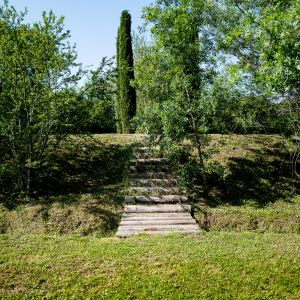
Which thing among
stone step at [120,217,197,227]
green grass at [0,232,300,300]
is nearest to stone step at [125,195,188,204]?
stone step at [120,217,197,227]

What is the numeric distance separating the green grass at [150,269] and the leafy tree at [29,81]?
13.4 ft

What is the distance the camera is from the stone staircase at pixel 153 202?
27.8 ft

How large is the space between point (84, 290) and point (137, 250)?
5.25 feet

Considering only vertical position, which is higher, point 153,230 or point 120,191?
point 120,191

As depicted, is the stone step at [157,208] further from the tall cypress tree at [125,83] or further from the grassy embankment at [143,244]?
the tall cypress tree at [125,83]

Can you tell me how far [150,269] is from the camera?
588cm

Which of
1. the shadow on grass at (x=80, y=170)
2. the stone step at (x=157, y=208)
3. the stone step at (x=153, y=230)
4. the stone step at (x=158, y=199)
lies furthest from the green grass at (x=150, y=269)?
the shadow on grass at (x=80, y=170)

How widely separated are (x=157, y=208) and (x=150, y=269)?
3938mm

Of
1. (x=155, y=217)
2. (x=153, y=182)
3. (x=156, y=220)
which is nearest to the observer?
(x=156, y=220)

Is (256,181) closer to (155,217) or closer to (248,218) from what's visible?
(248,218)

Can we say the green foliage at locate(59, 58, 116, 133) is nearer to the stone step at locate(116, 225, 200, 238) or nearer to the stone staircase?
the stone staircase

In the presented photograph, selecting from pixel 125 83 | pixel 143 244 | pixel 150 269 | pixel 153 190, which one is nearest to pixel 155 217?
pixel 153 190

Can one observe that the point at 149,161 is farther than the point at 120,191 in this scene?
Yes

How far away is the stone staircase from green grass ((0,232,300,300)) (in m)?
1.12
